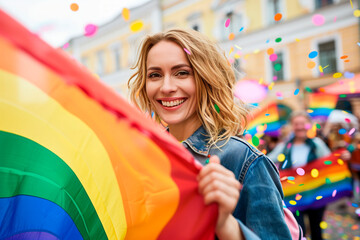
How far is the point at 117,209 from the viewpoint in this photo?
1.14 metres

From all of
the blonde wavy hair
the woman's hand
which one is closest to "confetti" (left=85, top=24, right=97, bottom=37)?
the blonde wavy hair

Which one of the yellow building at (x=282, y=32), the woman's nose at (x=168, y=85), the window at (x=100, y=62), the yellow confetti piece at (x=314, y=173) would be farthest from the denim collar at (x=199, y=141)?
the window at (x=100, y=62)

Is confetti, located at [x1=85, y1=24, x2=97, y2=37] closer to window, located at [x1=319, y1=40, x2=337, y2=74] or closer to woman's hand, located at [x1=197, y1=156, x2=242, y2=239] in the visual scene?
woman's hand, located at [x1=197, y1=156, x2=242, y2=239]

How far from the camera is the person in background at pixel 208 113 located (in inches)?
45.3

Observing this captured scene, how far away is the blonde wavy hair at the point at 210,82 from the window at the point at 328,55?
13089mm

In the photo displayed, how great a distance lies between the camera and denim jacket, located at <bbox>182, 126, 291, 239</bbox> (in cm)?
112

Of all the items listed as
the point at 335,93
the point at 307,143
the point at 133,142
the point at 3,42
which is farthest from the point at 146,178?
the point at 335,93

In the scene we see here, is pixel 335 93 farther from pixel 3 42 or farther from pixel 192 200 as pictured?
pixel 3 42

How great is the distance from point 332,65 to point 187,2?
841 cm

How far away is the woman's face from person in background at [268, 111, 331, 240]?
7.85 ft

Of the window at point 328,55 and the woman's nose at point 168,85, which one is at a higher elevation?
the window at point 328,55

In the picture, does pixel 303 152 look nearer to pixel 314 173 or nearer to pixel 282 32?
pixel 314 173

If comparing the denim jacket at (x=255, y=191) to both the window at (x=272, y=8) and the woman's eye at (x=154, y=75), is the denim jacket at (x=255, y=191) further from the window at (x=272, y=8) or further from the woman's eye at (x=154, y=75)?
the window at (x=272, y=8)

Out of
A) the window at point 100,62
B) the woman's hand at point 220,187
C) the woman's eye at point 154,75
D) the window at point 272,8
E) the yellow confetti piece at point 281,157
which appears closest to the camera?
the woman's hand at point 220,187
